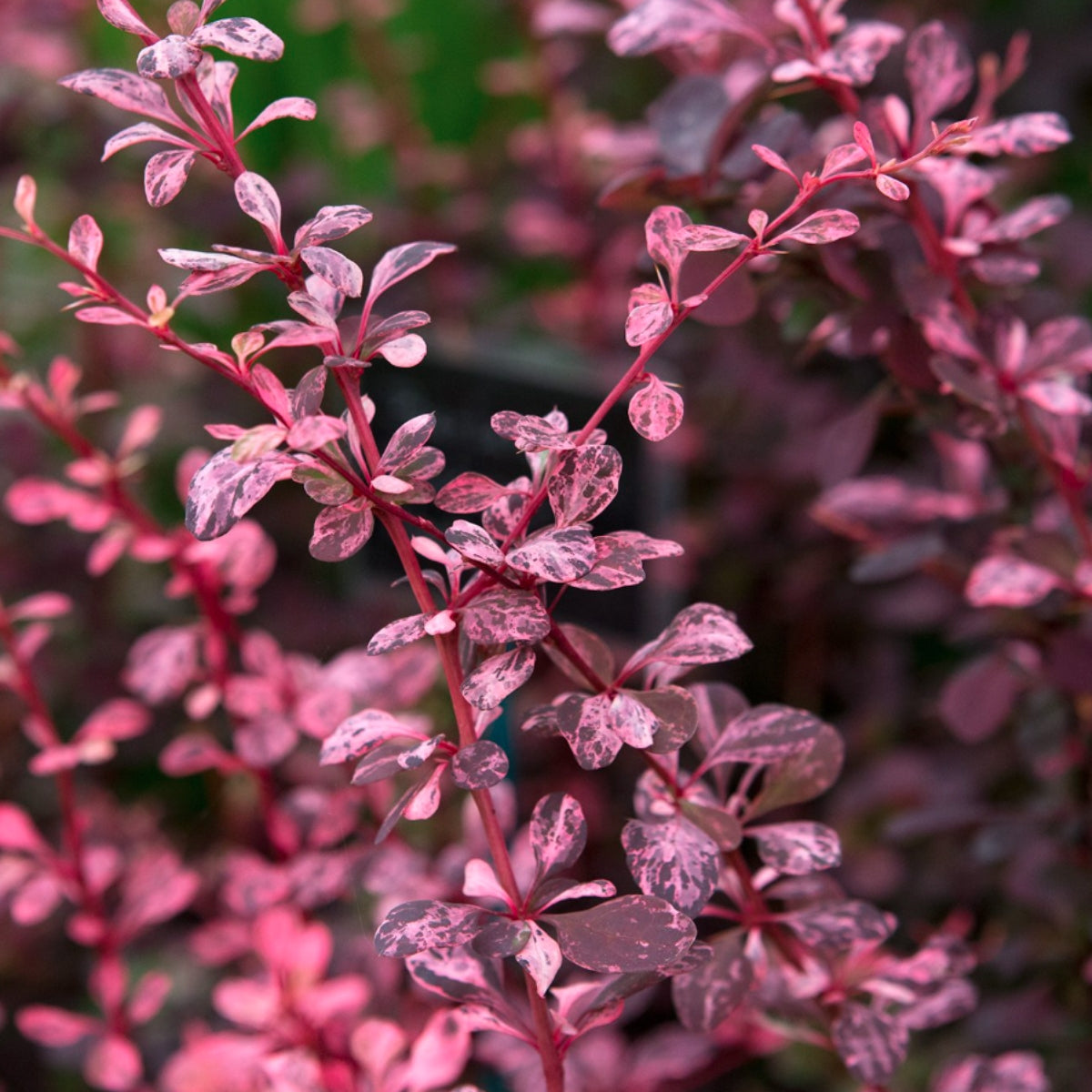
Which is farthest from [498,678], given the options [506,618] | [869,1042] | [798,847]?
[869,1042]

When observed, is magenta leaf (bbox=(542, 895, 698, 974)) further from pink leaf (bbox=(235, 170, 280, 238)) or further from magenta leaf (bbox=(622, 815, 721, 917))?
pink leaf (bbox=(235, 170, 280, 238))

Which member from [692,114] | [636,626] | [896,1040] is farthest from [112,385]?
[896,1040]

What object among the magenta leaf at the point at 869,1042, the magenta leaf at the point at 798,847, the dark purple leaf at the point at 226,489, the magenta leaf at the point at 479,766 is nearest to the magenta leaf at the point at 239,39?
the dark purple leaf at the point at 226,489

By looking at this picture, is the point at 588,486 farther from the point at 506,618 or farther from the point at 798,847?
the point at 798,847

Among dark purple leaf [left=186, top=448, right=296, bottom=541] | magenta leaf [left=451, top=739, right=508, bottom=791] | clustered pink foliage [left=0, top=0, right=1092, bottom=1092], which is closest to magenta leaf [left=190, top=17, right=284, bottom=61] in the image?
clustered pink foliage [left=0, top=0, right=1092, bottom=1092]

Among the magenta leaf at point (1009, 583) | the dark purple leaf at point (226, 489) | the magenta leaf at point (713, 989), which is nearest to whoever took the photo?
the dark purple leaf at point (226, 489)

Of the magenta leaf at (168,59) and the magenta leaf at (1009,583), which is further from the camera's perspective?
the magenta leaf at (1009,583)

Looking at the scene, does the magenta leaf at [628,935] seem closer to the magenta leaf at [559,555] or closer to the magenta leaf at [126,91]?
the magenta leaf at [559,555]
